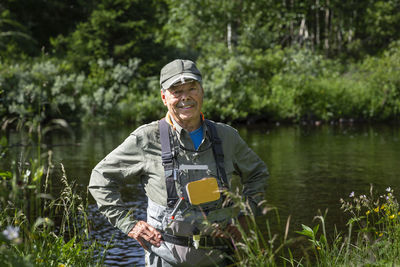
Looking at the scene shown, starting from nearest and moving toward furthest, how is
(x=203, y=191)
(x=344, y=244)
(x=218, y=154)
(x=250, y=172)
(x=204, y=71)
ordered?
(x=203, y=191) < (x=218, y=154) < (x=250, y=172) < (x=344, y=244) < (x=204, y=71)

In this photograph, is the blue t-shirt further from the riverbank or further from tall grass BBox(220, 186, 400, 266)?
the riverbank

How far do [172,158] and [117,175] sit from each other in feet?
1.25

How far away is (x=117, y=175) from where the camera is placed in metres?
3.49

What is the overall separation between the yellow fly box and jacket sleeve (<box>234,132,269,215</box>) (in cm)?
34

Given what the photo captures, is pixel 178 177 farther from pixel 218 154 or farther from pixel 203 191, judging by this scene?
pixel 218 154

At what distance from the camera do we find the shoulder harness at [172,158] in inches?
132

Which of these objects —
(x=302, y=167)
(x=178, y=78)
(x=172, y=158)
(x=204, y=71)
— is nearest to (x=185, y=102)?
(x=178, y=78)

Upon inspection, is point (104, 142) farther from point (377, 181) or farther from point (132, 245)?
point (132, 245)

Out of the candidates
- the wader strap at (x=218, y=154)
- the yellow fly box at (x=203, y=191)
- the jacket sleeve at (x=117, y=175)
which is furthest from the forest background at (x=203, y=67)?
the yellow fly box at (x=203, y=191)

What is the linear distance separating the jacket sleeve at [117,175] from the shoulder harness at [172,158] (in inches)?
6.3

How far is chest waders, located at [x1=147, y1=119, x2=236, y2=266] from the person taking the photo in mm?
3359

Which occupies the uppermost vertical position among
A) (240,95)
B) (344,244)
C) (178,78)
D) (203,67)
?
(203,67)

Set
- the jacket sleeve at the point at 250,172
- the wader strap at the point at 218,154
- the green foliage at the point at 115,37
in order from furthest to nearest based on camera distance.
Result: the green foliage at the point at 115,37 → the jacket sleeve at the point at 250,172 → the wader strap at the point at 218,154

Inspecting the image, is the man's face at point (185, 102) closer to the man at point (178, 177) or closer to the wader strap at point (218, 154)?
the man at point (178, 177)
